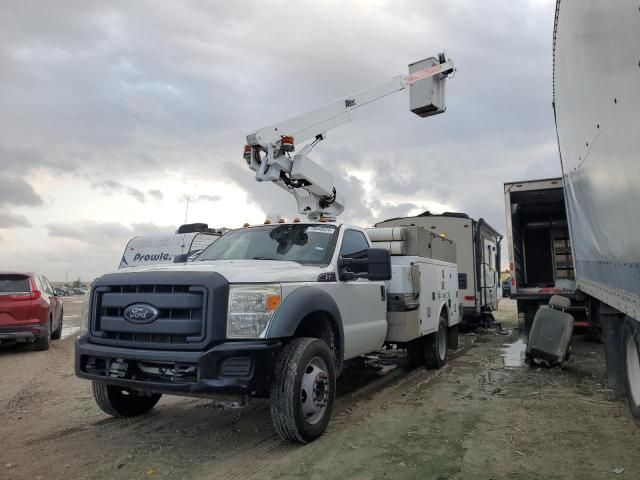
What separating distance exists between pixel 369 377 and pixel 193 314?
393 centimetres

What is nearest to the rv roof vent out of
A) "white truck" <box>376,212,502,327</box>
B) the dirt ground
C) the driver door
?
"white truck" <box>376,212,502,327</box>

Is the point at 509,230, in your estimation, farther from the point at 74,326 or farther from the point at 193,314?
the point at 74,326

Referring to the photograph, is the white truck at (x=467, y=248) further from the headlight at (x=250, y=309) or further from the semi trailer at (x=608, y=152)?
the headlight at (x=250, y=309)

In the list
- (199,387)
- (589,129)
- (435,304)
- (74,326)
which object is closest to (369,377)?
(435,304)

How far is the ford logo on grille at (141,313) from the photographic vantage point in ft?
13.3

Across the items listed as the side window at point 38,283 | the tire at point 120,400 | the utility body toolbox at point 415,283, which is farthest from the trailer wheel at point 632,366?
the side window at point 38,283

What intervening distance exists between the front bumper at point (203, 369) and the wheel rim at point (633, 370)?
11.3ft

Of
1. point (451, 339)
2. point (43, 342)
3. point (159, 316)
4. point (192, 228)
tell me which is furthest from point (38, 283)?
point (451, 339)

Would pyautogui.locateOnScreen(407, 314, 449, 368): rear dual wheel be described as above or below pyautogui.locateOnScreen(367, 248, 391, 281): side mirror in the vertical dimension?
below

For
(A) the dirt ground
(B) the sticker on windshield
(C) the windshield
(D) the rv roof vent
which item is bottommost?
(A) the dirt ground

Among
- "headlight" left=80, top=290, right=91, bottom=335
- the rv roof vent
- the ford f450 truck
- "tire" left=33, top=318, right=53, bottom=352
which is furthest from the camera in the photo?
the rv roof vent

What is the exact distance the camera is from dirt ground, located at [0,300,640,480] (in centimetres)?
376

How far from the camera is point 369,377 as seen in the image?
7.22 meters

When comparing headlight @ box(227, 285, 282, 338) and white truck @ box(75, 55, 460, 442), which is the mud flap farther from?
headlight @ box(227, 285, 282, 338)
